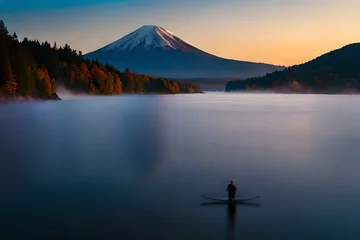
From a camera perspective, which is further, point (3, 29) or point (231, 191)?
point (3, 29)

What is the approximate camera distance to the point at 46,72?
108 metres

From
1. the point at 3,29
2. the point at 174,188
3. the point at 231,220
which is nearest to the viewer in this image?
the point at 231,220

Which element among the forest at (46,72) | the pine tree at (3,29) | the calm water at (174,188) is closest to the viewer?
the calm water at (174,188)

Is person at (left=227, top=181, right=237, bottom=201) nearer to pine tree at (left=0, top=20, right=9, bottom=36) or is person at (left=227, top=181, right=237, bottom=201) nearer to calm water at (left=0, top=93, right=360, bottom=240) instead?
calm water at (left=0, top=93, right=360, bottom=240)

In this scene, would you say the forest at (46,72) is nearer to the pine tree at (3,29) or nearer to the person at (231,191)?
the pine tree at (3,29)

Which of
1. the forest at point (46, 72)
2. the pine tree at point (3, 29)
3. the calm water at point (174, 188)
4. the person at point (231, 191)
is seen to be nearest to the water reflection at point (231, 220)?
the calm water at point (174, 188)

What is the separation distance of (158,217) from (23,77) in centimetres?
7944

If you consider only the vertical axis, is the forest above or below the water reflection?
above

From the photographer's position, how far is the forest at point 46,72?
278ft

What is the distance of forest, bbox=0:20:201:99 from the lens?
84.8m

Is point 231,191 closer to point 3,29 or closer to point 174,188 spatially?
point 174,188

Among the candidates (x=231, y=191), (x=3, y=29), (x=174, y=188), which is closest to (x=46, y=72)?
(x=3, y=29)

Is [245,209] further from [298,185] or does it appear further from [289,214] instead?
[298,185]

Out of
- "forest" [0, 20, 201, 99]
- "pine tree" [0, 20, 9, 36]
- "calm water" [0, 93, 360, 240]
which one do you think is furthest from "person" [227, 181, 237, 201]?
"pine tree" [0, 20, 9, 36]
